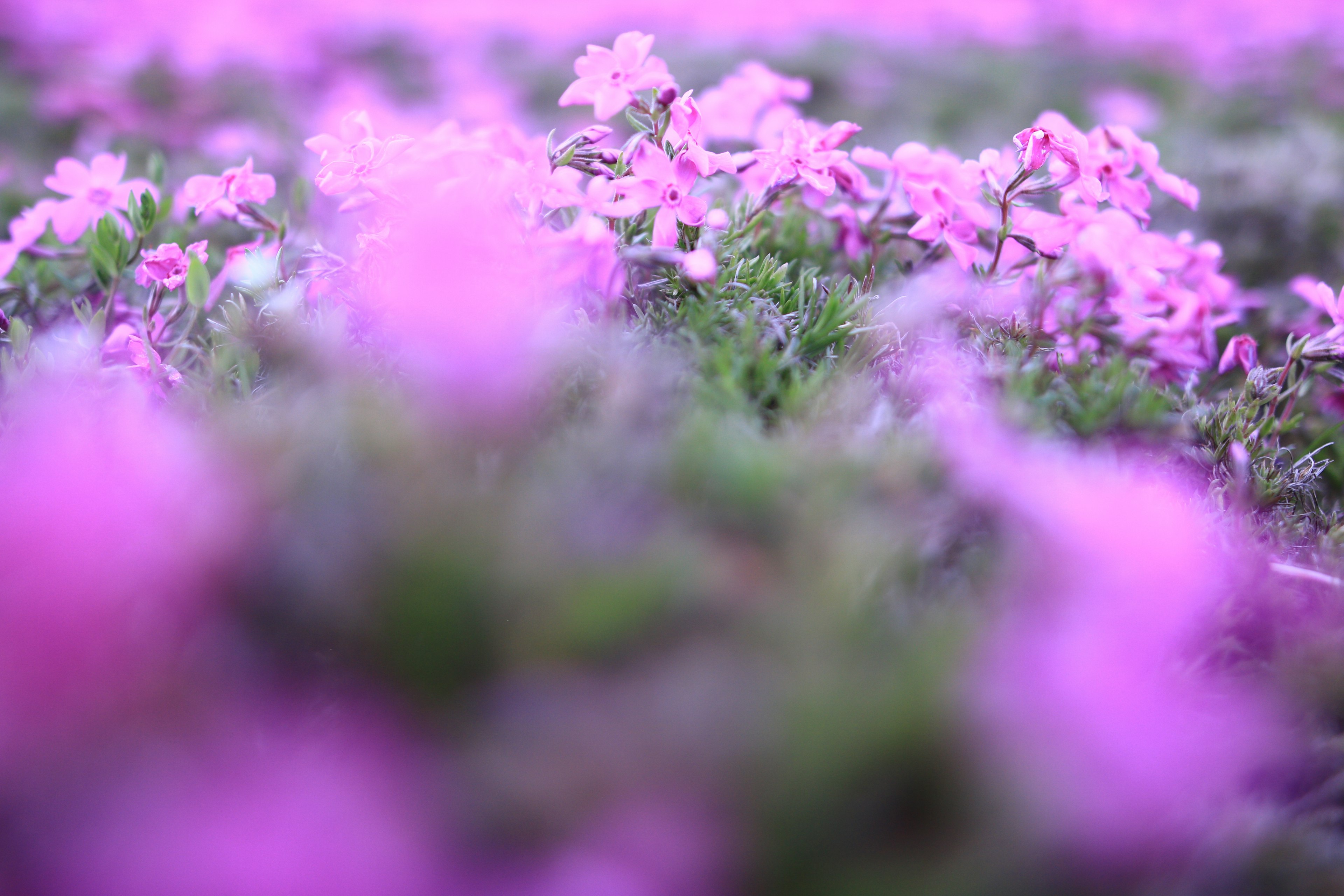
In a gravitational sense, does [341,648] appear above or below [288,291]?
below

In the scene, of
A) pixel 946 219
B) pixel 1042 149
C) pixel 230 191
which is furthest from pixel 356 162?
pixel 1042 149

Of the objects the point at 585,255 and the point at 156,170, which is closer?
the point at 585,255

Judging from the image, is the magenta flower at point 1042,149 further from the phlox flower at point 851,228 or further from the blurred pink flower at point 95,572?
the blurred pink flower at point 95,572

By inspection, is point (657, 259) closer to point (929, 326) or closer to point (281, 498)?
point (929, 326)

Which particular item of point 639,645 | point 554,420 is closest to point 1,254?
point 554,420

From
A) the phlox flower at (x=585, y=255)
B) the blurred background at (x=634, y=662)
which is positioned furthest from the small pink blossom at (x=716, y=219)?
the blurred background at (x=634, y=662)

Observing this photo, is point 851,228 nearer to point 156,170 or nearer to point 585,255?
point 585,255
